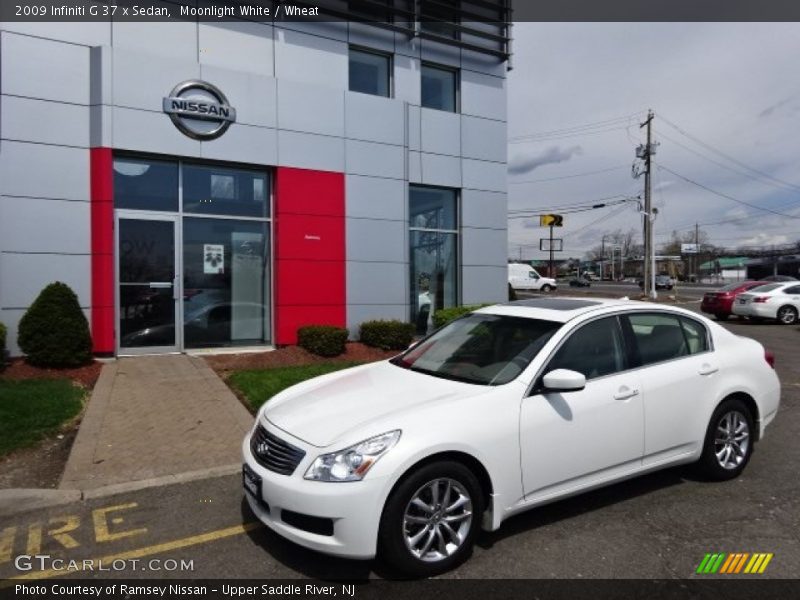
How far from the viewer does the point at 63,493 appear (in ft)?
15.1

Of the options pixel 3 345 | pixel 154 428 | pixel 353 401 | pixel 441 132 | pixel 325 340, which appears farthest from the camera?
pixel 441 132

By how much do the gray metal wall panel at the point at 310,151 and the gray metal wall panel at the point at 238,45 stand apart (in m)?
1.25

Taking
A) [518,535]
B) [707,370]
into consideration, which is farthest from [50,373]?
[707,370]

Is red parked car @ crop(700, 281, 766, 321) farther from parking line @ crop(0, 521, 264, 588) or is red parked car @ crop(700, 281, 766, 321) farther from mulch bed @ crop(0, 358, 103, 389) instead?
→ parking line @ crop(0, 521, 264, 588)

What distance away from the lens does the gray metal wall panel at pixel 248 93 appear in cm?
1057

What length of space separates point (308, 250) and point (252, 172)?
70.1 inches

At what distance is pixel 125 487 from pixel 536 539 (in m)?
3.17

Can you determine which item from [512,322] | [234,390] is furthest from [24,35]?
[512,322]

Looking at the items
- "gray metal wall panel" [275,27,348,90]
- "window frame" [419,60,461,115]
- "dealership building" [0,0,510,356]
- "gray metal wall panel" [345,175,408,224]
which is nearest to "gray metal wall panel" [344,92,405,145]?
"dealership building" [0,0,510,356]

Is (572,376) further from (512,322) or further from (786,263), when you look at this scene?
(786,263)

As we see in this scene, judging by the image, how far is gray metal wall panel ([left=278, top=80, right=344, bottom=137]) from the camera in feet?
36.9

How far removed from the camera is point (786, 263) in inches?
3307

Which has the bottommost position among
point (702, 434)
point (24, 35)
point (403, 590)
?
point (403, 590)

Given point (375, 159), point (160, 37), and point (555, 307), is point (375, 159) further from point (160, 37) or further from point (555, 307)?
point (555, 307)
